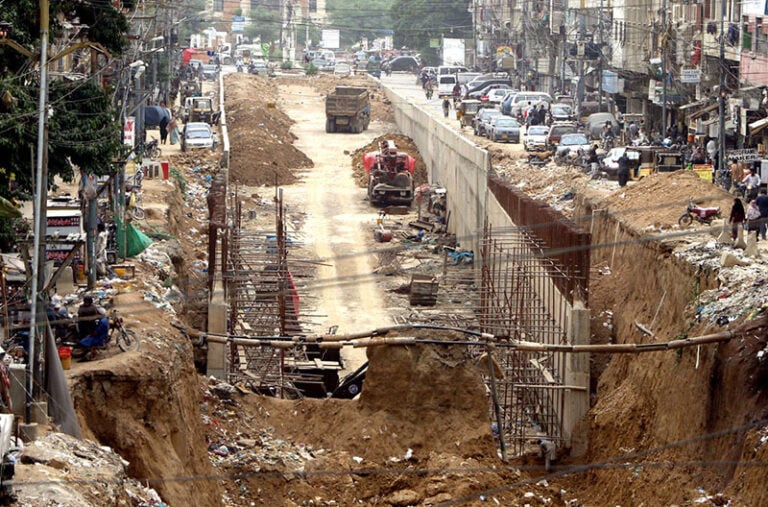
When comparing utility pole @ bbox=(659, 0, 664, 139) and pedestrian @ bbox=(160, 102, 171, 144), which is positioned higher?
utility pole @ bbox=(659, 0, 664, 139)

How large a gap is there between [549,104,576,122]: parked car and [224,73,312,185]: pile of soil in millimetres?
11758

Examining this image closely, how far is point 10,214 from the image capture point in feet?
64.9

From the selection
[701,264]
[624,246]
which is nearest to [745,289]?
[701,264]

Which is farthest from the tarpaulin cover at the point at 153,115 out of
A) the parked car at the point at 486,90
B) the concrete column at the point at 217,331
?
the concrete column at the point at 217,331

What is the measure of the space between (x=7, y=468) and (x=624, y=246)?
21.5 meters

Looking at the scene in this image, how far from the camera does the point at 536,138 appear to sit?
5850 centimetres

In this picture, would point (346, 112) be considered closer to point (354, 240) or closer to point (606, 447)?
point (354, 240)

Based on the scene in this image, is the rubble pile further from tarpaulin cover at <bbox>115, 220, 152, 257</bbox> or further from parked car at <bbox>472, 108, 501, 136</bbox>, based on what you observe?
parked car at <bbox>472, 108, 501, 136</bbox>

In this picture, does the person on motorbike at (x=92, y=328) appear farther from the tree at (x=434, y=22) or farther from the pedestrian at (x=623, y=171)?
the tree at (x=434, y=22)

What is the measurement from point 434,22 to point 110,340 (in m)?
112

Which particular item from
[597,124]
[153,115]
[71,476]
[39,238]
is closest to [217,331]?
[39,238]

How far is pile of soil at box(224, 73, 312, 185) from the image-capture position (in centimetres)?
6281

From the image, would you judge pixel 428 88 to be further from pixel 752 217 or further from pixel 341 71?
pixel 752 217

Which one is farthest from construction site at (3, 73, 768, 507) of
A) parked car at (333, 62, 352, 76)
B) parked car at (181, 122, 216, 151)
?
parked car at (333, 62, 352, 76)
